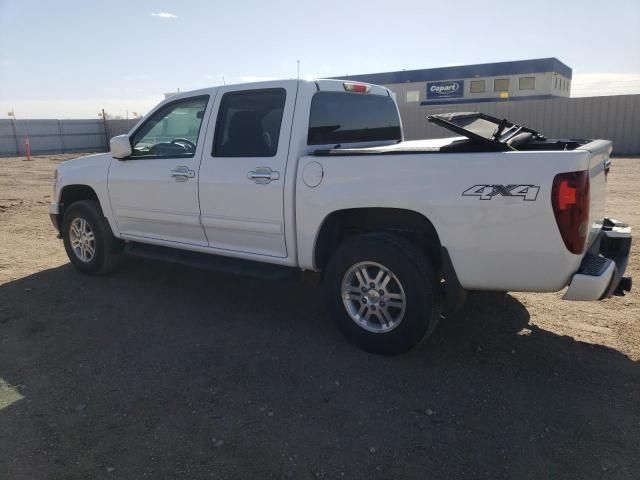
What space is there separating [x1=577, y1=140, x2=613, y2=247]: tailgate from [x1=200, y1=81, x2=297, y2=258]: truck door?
6.95 ft

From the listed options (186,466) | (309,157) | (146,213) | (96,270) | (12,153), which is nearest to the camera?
(186,466)

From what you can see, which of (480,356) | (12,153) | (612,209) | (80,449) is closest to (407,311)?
(480,356)

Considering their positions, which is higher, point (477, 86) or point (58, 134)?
point (477, 86)

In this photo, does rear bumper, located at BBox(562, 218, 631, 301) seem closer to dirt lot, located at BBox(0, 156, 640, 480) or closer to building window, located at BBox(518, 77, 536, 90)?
dirt lot, located at BBox(0, 156, 640, 480)

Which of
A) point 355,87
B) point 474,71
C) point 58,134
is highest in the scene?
point 474,71

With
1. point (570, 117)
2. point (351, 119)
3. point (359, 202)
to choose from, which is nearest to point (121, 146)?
point (351, 119)

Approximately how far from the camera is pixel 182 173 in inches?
187

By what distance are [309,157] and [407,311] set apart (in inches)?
53.3

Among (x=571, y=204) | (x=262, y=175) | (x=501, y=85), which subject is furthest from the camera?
(x=501, y=85)

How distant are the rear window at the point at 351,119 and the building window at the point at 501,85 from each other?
31609 millimetres

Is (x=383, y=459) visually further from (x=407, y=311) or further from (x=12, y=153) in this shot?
(x=12, y=153)

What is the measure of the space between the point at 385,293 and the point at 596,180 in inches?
62.3

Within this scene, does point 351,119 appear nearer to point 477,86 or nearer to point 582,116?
point 582,116

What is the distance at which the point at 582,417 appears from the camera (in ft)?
10.1
